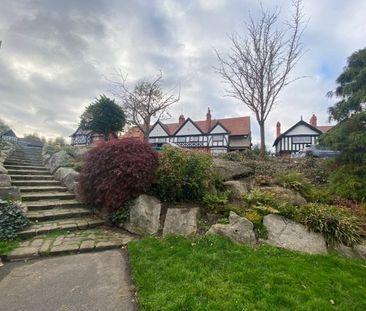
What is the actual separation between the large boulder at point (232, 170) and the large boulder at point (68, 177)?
416 centimetres

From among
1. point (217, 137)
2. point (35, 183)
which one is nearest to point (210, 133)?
point (217, 137)

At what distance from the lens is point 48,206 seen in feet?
20.0

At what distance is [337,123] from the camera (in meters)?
7.43

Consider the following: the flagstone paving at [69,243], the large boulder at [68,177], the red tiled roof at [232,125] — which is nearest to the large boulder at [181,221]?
the flagstone paving at [69,243]

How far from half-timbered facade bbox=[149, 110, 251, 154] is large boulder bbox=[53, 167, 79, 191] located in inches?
952

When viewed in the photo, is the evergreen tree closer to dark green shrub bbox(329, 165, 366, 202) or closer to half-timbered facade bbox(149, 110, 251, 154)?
dark green shrub bbox(329, 165, 366, 202)

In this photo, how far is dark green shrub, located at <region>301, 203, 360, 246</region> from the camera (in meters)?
4.43

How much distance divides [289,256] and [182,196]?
264 centimetres

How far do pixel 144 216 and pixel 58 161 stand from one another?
19.1 feet

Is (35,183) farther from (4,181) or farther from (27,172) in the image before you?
(4,181)

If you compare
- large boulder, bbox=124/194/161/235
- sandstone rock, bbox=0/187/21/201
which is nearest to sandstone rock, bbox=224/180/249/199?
large boulder, bbox=124/194/161/235

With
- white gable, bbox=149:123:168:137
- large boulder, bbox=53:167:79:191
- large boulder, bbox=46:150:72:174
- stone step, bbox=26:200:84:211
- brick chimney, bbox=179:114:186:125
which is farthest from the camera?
white gable, bbox=149:123:168:137

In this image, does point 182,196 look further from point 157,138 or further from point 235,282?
point 157,138

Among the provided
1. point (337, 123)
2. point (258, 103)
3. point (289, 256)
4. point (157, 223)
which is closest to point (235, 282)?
point (289, 256)
